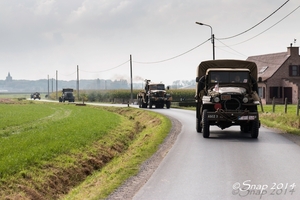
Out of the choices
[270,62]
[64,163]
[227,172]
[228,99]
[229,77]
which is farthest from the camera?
[270,62]

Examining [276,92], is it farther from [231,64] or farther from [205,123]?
[205,123]

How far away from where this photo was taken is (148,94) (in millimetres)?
50312

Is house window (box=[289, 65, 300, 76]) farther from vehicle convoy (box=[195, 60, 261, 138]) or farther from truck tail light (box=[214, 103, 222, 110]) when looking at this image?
truck tail light (box=[214, 103, 222, 110])

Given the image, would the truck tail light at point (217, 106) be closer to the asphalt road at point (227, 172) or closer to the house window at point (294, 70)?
the asphalt road at point (227, 172)

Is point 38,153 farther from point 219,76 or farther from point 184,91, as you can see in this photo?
point 184,91

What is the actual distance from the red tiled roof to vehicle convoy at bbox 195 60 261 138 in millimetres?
45659

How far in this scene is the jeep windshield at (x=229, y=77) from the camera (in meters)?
19.6

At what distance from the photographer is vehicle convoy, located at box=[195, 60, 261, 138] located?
59.9 feet

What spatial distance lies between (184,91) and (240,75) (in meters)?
70.6

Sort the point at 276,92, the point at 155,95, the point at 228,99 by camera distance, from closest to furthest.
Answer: the point at 228,99 < the point at 155,95 < the point at 276,92

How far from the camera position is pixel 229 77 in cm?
1969

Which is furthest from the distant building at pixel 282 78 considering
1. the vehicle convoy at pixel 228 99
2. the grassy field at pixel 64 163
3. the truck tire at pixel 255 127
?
the truck tire at pixel 255 127

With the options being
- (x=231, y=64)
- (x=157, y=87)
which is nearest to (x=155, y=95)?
(x=157, y=87)

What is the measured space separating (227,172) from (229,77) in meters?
9.13
